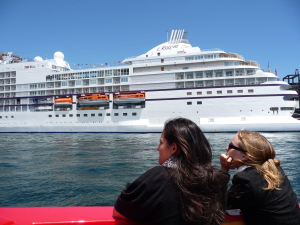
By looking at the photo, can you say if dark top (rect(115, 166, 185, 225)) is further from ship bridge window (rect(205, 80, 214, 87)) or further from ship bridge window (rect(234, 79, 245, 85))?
ship bridge window (rect(234, 79, 245, 85))

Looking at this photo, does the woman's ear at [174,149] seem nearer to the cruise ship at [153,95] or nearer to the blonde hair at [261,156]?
the blonde hair at [261,156]

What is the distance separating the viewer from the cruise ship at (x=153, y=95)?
24.3m

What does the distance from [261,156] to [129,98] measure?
2606cm

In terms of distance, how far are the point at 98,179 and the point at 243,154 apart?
5.52m

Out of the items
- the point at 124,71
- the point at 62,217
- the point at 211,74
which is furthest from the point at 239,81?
the point at 62,217

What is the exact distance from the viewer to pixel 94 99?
28.8 metres

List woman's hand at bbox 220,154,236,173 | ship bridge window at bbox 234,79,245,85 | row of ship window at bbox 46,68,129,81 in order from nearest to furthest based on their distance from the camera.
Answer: woman's hand at bbox 220,154,236,173, ship bridge window at bbox 234,79,245,85, row of ship window at bbox 46,68,129,81

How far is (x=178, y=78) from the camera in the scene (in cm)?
2778

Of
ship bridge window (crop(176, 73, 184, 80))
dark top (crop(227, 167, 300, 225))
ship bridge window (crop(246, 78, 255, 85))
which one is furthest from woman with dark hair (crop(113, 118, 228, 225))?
ship bridge window (crop(176, 73, 184, 80))

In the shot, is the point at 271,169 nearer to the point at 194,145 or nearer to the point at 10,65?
the point at 194,145

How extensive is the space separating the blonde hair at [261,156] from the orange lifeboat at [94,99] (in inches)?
1079

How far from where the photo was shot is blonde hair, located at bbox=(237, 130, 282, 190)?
1721mm

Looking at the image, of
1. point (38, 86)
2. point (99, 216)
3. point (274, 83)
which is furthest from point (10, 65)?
point (99, 216)

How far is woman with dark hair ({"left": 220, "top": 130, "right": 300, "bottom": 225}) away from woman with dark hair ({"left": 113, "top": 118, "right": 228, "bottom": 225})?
186 mm
